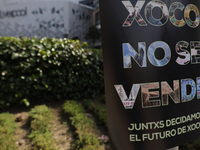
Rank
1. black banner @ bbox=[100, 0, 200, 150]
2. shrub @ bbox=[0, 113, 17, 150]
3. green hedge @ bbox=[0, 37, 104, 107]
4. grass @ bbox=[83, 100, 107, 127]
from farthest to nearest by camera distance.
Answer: green hedge @ bbox=[0, 37, 104, 107] < grass @ bbox=[83, 100, 107, 127] < shrub @ bbox=[0, 113, 17, 150] < black banner @ bbox=[100, 0, 200, 150]

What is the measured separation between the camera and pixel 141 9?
115 cm

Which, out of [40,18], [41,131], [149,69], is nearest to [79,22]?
[40,18]

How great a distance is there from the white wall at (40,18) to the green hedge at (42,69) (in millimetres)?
44896

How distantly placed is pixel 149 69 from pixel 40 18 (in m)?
52.6

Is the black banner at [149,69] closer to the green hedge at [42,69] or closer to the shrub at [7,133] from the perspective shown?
the shrub at [7,133]

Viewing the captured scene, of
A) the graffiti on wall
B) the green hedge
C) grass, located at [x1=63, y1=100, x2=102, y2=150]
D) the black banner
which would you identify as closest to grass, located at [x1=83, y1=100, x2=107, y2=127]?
grass, located at [x1=63, y1=100, x2=102, y2=150]

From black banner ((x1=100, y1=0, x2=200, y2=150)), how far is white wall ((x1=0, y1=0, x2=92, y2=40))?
48.2 m

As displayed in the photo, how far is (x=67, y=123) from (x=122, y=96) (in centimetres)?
253

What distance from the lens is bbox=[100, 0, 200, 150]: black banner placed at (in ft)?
3.82

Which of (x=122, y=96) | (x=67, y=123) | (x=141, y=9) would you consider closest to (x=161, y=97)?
(x=122, y=96)

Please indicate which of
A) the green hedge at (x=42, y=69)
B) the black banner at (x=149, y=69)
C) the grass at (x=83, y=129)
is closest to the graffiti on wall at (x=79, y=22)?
the green hedge at (x=42, y=69)

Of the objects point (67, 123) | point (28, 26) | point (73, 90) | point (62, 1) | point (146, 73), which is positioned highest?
point (62, 1)

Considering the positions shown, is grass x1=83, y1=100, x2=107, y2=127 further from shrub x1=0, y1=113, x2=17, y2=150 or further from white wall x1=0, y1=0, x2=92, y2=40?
white wall x1=0, y1=0, x2=92, y2=40

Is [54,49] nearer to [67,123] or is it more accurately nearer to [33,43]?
[33,43]
